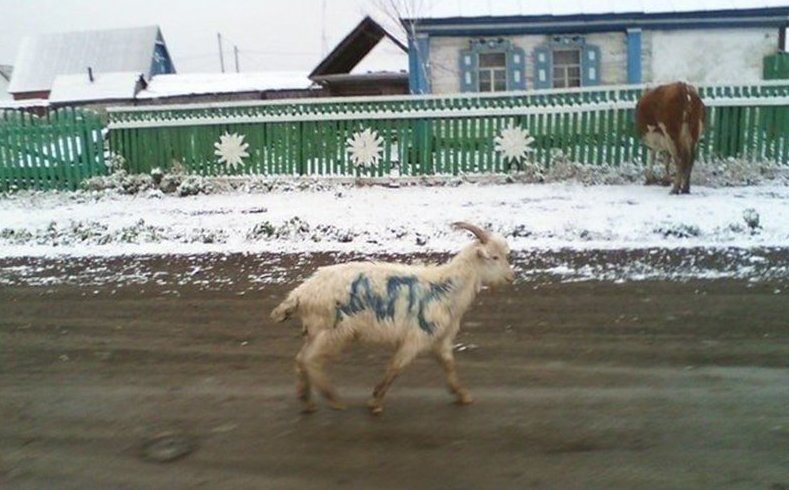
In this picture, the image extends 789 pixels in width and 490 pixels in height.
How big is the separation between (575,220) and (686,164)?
2.79m

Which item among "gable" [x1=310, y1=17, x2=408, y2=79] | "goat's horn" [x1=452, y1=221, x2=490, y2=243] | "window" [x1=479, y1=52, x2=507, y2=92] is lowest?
"goat's horn" [x1=452, y1=221, x2=490, y2=243]

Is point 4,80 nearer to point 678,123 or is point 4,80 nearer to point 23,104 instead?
point 23,104

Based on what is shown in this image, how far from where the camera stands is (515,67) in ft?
61.0

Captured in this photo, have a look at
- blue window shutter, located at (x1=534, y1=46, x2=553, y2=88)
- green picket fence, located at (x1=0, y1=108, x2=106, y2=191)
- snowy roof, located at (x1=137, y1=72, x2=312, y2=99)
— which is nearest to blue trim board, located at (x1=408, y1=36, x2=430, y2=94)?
blue window shutter, located at (x1=534, y1=46, x2=553, y2=88)

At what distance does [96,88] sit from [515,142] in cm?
3154

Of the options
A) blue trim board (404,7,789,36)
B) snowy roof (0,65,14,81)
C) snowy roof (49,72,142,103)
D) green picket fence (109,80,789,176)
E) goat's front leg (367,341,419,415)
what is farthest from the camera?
snowy roof (0,65,14,81)

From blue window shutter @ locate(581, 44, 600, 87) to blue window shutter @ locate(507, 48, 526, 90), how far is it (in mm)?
1542

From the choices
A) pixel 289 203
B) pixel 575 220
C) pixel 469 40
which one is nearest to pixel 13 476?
pixel 575 220

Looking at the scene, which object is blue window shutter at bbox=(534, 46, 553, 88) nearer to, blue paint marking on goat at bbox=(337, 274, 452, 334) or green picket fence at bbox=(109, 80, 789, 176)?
green picket fence at bbox=(109, 80, 789, 176)

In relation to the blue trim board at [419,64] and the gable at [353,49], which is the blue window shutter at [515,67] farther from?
the gable at [353,49]

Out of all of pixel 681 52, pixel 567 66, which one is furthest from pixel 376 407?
pixel 681 52

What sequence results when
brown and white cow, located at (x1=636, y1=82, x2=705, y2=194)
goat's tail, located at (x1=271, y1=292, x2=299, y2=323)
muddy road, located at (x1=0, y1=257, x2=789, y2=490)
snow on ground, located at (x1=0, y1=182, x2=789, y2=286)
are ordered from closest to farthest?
muddy road, located at (x1=0, y1=257, x2=789, y2=490), goat's tail, located at (x1=271, y1=292, x2=299, y2=323), snow on ground, located at (x1=0, y1=182, x2=789, y2=286), brown and white cow, located at (x1=636, y1=82, x2=705, y2=194)

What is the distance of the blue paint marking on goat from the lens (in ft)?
14.0

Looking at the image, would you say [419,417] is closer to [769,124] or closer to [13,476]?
[13,476]
